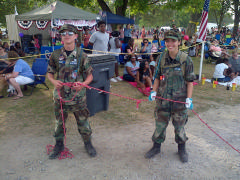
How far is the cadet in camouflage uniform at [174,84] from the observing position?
2.88m

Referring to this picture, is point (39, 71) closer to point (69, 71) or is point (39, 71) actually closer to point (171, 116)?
point (69, 71)

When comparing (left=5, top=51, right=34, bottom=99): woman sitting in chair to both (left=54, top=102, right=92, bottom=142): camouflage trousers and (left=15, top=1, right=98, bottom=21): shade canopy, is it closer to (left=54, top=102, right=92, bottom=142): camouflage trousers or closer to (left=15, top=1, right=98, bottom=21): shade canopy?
(left=54, top=102, right=92, bottom=142): camouflage trousers

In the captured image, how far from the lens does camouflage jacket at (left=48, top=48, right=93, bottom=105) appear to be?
9.47 feet

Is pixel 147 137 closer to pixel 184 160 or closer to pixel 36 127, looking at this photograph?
pixel 184 160

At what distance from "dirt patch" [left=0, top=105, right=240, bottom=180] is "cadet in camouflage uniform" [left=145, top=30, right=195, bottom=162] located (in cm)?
34

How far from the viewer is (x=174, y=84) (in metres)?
2.94

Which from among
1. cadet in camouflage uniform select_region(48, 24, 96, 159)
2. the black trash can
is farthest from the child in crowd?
cadet in camouflage uniform select_region(48, 24, 96, 159)

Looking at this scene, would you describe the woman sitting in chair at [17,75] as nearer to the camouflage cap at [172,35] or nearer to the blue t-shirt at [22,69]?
the blue t-shirt at [22,69]

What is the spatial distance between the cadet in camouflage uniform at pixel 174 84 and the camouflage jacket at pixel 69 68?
104cm

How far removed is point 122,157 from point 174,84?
4.50ft

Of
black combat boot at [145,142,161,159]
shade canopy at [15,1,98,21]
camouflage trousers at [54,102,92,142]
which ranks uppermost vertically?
shade canopy at [15,1,98,21]

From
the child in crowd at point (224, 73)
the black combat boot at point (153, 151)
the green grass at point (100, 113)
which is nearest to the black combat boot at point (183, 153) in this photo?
the black combat boot at point (153, 151)

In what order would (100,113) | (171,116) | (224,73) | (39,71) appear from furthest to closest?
(224,73), (39,71), (100,113), (171,116)

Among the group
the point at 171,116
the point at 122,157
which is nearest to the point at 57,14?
the point at 122,157
